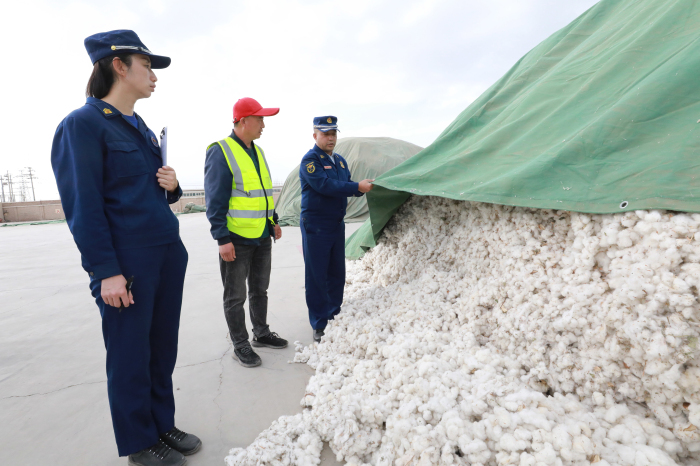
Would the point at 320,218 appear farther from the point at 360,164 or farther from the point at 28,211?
the point at 28,211

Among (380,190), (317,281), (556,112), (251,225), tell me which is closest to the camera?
(556,112)

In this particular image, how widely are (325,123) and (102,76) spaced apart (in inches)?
61.8

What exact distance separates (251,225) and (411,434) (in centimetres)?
155

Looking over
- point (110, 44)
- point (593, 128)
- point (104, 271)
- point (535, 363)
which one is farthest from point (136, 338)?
point (593, 128)

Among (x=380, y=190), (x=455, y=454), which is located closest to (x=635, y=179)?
(x=455, y=454)

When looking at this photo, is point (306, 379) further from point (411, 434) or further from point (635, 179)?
point (635, 179)

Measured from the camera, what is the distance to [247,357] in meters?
2.41

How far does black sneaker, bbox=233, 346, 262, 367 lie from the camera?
7.85 feet

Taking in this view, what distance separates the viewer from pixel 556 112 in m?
2.17

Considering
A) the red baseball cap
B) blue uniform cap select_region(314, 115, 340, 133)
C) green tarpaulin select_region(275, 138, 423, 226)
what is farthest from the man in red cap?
green tarpaulin select_region(275, 138, 423, 226)

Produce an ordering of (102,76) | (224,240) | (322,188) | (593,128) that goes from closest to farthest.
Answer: (102,76)
(593,128)
(224,240)
(322,188)

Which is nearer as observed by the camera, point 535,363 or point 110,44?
point 110,44

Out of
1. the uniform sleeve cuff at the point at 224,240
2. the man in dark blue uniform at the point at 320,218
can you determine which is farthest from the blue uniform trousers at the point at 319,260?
the uniform sleeve cuff at the point at 224,240

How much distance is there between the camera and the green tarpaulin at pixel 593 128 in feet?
5.11
